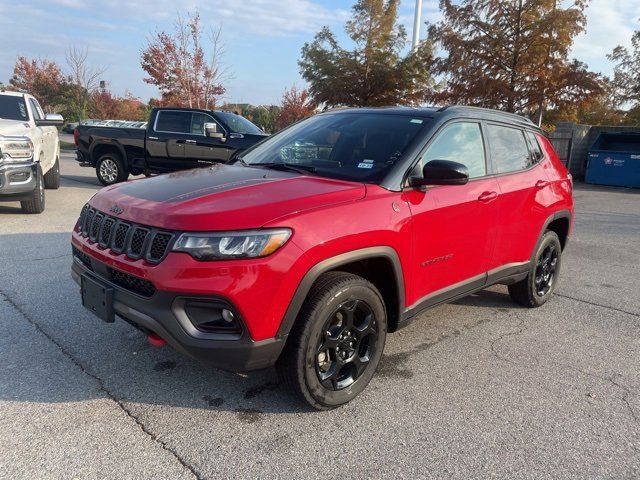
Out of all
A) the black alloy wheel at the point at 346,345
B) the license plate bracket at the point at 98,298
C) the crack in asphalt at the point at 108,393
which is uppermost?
the license plate bracket at the point at 98,298

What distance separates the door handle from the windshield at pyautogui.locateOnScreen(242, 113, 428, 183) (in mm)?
698

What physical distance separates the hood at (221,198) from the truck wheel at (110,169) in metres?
9.30

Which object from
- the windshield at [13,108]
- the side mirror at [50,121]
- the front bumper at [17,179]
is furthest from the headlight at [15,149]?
the windshield at [13,108]

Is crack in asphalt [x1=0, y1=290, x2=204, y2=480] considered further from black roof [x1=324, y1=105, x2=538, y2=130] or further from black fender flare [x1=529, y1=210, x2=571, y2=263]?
black fender flare [x1=529, y1=210, x2=571, y2=263]

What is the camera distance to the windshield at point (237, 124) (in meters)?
11.0

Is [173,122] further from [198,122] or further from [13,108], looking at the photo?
[13,108]

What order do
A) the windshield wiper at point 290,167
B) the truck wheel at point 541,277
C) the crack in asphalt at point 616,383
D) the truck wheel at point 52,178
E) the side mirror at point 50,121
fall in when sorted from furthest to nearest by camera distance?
the truck wheel at point 52,178 < the side mirror at point 50,121 < the truck wheel at point 541,277 < the windshield wiper at point 290,167 < the crack in asphalt at point 616,383

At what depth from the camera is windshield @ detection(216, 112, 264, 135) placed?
1098 centimetres

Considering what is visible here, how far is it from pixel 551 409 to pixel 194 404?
2.12 metres

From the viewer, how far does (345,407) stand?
115 inches

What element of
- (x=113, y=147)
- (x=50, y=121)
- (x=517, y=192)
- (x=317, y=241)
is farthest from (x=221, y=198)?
(x=113, y=147)

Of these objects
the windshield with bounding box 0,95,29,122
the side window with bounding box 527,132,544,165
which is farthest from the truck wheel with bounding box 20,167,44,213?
the side window with bounding box 527,132,544,165

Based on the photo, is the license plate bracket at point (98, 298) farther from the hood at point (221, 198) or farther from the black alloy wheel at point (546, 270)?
the black alloy wheel at point (546, 270)

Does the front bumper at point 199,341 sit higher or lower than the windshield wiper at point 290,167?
lower
